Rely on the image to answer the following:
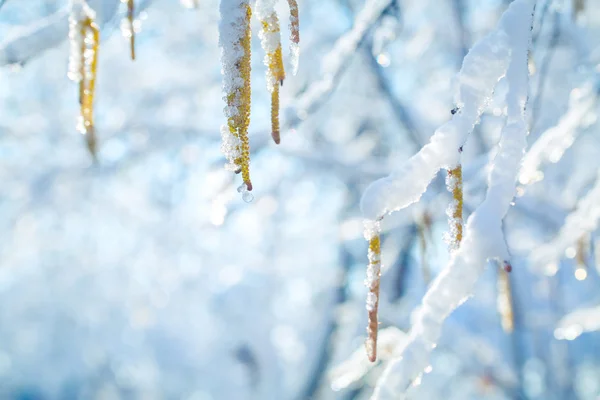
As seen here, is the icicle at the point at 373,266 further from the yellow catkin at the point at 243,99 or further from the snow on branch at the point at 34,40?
the snow on branch at the point at 34,40

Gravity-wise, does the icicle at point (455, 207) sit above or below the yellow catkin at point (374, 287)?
above

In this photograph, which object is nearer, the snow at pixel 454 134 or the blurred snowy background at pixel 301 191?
the snow at pixel 454 134

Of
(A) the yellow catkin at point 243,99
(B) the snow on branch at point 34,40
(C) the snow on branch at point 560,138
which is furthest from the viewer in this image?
(C) the snow on branch at point 560,138

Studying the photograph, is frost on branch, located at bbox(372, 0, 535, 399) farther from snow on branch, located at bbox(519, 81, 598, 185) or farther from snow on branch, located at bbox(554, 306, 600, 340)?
snow on branch, located at bbox(554, 306, 600, 340)

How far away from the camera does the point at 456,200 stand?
1.57 ft

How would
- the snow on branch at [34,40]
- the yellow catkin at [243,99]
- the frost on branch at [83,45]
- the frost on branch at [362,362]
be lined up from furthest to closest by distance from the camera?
the frost on branch at [362,362], the snow on branch at [34,40], the frost on branch at [83,45], the yellow catkin at [243,99]

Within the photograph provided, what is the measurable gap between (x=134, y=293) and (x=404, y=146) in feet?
12.0

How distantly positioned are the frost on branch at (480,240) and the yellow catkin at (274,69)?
5.6 inches

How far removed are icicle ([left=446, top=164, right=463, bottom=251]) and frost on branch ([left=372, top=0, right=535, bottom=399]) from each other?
0.02 meters

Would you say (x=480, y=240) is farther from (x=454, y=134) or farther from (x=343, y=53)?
(x=343, y=53)

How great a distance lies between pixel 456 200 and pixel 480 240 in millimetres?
41

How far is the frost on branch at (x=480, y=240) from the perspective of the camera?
1.50 ft

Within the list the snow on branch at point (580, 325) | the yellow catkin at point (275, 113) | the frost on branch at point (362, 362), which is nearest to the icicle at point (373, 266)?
the yellow catkin at point (275, 113)

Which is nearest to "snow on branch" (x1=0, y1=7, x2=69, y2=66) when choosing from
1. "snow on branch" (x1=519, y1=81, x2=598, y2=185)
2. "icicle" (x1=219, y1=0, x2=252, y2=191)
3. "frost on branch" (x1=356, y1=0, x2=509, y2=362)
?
"icicle" (x1=219, y1=0, x2=252, y2=191)
